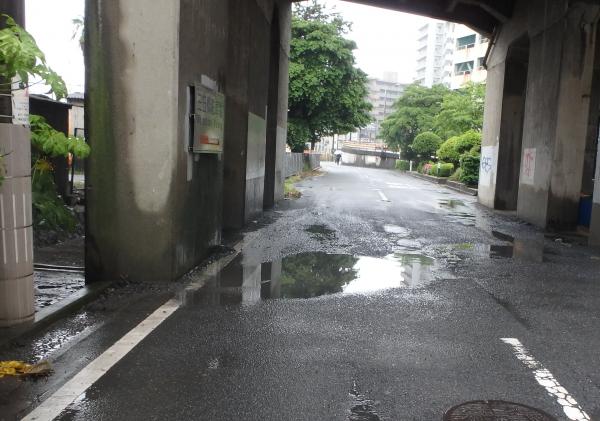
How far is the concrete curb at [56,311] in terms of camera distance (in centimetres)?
464

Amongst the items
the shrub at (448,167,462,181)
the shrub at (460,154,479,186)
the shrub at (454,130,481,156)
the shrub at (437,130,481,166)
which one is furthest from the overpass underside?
the shrub at (448,167,462,181)

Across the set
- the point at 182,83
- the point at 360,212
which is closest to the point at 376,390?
the point at 182,83

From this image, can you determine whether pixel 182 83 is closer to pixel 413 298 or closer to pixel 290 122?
pixel 413 298

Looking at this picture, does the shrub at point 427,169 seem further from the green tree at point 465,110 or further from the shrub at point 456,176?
the shrub at point 456,176

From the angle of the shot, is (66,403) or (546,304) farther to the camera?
(546,304)

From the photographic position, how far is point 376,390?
3.90 meters

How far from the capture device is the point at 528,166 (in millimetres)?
15109

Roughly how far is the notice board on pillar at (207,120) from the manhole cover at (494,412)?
4779 mm

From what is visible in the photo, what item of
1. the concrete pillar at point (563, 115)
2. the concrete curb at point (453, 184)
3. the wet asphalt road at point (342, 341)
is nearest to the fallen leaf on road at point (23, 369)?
the wet asphalt road at point (342, 341)

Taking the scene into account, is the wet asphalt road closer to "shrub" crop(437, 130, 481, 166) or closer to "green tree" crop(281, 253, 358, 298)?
"green tree" crop(281, 253, 358, 298)

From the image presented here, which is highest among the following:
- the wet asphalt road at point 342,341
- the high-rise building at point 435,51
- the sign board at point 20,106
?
the high-rise building at point 435,51

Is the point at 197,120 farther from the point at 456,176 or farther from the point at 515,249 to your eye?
the point at 456,176

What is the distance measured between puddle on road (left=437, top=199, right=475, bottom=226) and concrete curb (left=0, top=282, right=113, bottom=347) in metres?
10.5

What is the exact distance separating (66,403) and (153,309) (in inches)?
83.7
